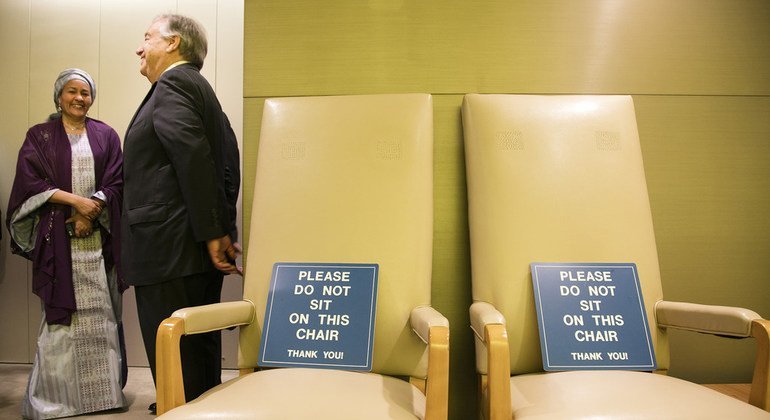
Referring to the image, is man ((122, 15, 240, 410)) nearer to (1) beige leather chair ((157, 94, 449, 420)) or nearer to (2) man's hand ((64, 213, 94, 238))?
(1) beige leather chair ((157, 94, 449, 420))

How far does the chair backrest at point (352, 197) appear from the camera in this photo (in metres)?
1.21

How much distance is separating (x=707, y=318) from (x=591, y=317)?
0.75 feet

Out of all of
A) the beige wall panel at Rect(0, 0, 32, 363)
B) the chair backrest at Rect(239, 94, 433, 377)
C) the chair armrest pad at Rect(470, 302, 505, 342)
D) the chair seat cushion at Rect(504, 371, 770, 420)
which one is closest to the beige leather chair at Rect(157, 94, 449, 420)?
the chair backrest at Rect(239, 94, 433, 377)

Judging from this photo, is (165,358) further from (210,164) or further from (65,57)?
(65,57)

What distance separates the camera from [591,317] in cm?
115

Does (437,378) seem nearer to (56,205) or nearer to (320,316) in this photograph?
(320,316)

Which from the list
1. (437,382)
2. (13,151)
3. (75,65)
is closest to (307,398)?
(437,382)

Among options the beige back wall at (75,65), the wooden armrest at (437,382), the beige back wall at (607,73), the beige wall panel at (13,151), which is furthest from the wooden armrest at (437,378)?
the beige wall panel at (13,151)

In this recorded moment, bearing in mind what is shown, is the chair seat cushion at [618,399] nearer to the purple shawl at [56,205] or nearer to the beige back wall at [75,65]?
the purple shawl at [56,205]

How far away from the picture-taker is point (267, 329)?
1.18 meters

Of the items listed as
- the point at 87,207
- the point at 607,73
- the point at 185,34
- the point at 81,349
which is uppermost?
the point at 185,34

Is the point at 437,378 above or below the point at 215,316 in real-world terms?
below

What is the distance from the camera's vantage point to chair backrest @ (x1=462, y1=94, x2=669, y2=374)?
3.96 feet

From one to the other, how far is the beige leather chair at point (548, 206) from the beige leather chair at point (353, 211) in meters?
0.14
